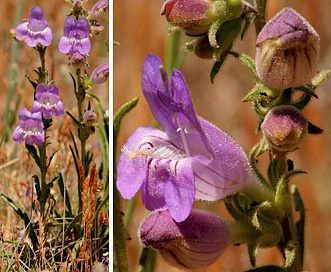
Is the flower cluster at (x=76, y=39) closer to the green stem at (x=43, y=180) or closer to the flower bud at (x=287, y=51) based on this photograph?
the green stem at (x=43, y=180)

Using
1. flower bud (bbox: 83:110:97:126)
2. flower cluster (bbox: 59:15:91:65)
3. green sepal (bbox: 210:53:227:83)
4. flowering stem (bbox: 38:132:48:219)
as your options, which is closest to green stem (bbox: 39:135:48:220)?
flowering stem (bbox: 38:132:48:219)

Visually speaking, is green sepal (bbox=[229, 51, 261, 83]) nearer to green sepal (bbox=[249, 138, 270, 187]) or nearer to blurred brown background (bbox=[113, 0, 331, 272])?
green sepal (bbox=[249, 138, 270, 187])

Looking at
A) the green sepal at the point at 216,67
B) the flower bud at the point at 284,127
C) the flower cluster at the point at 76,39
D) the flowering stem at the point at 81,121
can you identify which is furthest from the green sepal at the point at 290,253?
the flower cluster at the point at 76,39

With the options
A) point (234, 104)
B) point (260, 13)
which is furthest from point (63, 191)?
point (234, 104)

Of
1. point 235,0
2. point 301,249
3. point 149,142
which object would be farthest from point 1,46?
point 301,249

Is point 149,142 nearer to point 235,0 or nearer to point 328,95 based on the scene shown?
point 235,0
